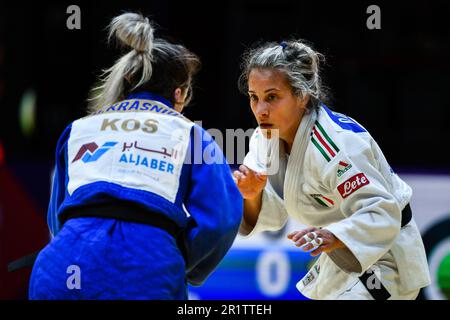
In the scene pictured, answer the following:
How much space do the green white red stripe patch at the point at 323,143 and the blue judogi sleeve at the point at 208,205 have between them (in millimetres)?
617

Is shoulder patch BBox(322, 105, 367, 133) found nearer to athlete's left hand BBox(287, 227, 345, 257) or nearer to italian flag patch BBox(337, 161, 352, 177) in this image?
italian flag patch BBox(337, 161, 352, 177)

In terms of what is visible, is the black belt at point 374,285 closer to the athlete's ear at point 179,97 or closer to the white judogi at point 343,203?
the white judogi at point 343,203

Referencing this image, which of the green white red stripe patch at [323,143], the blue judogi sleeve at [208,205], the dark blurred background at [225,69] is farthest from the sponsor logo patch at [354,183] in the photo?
the dark blurred background at [225,69]

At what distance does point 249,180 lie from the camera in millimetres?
3879

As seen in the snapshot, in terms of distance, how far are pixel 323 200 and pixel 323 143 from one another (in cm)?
30

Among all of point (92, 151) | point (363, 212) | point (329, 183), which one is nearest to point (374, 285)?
point (363, 212)

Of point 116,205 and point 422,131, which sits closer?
point 116,205

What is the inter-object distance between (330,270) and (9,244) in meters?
4.05

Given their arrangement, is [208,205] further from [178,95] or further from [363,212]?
[363,212]

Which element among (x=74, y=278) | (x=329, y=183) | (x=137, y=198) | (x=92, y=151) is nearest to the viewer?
(x=74, y=278)

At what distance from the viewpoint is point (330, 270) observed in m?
3.90
